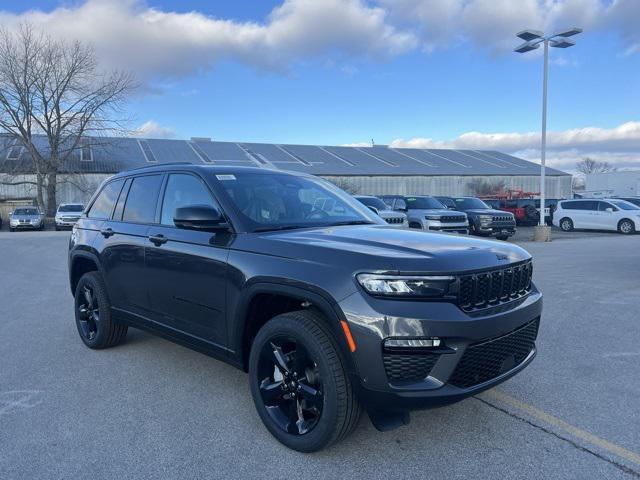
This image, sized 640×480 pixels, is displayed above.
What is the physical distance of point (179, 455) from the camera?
3.19 metres

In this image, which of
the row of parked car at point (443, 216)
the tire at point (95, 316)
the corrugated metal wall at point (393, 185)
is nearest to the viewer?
the tire at point (95, 316)

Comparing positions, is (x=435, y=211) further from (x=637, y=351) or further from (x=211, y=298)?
(x=211, y=298)

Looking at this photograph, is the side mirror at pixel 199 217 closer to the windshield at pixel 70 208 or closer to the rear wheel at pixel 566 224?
the rear wheel at pixel 566 224

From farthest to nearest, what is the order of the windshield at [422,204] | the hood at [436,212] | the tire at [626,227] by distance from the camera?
1. the tire at [626,227]
2. the windshield at [422,204]
3. the hood at [436,212]

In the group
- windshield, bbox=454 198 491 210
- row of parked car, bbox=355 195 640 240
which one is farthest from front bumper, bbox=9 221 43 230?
windshield, bbox=454 198 491 210

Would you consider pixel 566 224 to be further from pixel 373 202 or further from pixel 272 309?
→ pixel 272 309

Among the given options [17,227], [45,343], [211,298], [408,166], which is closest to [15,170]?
[17,227]

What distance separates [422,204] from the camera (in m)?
19.7

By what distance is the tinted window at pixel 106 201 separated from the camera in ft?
17.3

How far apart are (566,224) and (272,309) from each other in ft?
85.0

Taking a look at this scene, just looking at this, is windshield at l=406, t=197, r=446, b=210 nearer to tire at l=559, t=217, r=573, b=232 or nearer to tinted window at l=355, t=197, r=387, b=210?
tinted window at l=355, t=197, r=387, b=210

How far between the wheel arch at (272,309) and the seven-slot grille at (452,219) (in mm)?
14701

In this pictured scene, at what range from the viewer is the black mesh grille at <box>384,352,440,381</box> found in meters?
2.81

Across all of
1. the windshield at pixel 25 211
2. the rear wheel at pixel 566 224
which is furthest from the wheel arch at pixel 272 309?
the windshield at pixel 25 211
